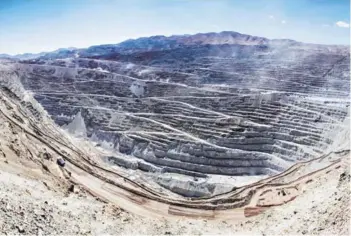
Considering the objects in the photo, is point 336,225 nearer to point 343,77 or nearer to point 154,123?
point 154,123

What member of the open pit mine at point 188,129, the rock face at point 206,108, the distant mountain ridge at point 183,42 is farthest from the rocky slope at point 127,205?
the distant mountain ridge at point 183,42

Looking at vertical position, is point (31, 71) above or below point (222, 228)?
above

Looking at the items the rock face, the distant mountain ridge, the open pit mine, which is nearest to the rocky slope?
the open pit mine

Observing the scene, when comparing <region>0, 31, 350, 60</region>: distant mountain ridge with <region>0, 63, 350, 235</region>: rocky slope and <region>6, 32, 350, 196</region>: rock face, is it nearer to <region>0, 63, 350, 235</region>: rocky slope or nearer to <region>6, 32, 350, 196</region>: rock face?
<region>6, 32, 350, 196</region>: rock face

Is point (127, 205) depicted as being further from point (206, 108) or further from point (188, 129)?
point (206, 108)

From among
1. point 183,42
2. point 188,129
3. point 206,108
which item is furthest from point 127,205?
point 183,42

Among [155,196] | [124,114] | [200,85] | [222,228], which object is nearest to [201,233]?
[222,228]

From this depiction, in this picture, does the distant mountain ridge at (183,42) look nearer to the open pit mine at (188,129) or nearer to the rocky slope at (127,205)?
the open pit mine at (188,129)
